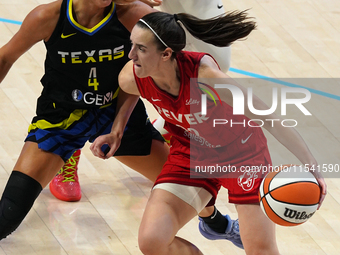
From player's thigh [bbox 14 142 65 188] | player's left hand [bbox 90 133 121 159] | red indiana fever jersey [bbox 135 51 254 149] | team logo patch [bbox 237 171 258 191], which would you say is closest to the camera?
red indiana fever jersey [bbox 135 51 254 149]

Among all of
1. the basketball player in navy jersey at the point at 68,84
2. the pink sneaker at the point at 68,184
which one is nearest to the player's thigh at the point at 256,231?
the basketball player in navy jersey at the point at 68,84

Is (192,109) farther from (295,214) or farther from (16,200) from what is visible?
(16,200)

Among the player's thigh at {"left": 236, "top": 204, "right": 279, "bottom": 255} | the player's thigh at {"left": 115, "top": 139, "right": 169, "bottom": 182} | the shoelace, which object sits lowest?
the shoelace

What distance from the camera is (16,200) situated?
9.62 ft

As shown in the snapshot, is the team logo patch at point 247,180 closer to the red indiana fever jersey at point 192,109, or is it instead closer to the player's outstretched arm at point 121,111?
the red indiana fever jersey at point 192,109

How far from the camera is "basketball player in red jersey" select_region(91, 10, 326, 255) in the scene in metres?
2.54

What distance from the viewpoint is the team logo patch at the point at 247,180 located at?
9.07 feet

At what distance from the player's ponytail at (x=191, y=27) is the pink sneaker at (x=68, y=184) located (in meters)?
1.31

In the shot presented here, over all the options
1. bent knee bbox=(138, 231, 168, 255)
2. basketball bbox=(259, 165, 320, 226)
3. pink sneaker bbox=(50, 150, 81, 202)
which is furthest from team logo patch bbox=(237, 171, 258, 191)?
pink sneaker bbox=(50, 150, 81, 202)

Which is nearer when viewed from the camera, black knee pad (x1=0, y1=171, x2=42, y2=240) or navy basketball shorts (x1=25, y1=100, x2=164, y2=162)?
black knee pad (x1=0, y1=171, x2=42, y2=240)

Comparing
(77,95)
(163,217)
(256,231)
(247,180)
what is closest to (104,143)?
(77,95)

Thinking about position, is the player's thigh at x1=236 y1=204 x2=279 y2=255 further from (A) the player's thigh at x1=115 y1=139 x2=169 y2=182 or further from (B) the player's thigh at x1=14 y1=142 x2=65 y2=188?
(B) the player's thigh at x1=14 y1=142 x2=65 y2=188

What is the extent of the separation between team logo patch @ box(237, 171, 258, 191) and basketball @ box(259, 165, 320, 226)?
0.13 m

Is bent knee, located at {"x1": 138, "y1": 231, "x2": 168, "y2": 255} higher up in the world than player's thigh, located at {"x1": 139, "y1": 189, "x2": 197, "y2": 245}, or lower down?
lower down
